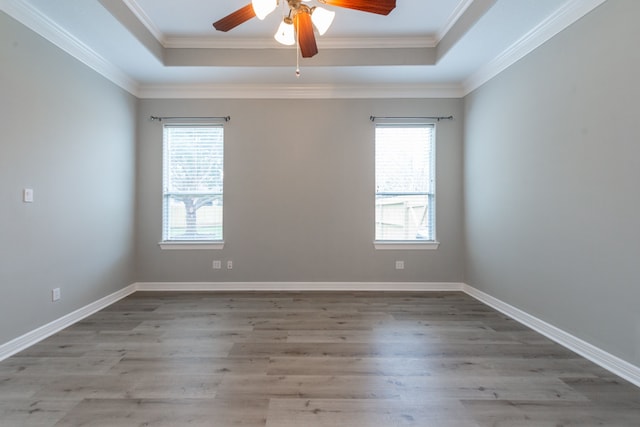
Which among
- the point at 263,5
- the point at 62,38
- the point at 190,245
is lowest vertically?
the point at 190,245

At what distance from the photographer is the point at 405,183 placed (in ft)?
12.9

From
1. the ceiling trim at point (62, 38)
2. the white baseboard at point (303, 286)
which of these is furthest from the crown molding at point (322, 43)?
the white baseboard at point (303, 286)

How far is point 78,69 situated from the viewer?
2.87 meters

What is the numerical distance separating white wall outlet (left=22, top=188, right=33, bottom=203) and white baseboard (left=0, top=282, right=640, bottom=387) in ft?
3.57

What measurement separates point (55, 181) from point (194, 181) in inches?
57.5

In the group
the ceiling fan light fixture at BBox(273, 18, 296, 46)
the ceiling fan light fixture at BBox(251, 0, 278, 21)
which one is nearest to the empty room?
the ceiling fan light fixture at BBox(251, 0, 278, 21)

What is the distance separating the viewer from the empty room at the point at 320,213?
1.86m

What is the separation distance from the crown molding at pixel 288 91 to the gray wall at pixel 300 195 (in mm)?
78

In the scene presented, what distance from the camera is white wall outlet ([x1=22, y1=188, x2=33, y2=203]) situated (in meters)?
2.33

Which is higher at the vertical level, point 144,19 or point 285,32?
point 144,19

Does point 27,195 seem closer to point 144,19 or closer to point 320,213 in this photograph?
point 144,19

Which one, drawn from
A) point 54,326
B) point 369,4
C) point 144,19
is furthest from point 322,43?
point 54,326

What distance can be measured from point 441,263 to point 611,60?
260 centimetres

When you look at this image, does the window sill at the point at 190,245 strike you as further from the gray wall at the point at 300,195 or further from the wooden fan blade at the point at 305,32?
the wooden fan blade at the point at 305,32
